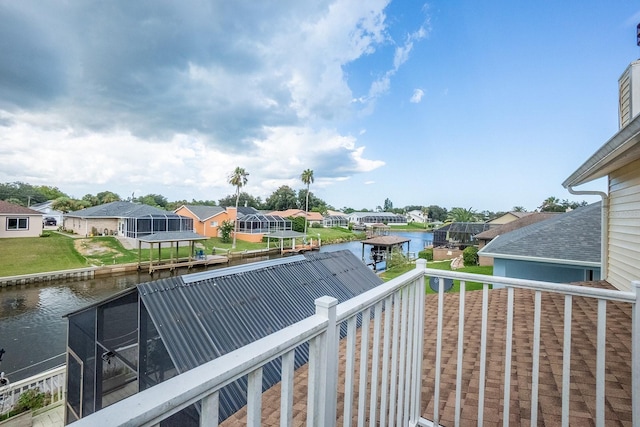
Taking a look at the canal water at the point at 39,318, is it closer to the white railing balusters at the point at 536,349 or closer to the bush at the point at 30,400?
the bush at the point at 30,400

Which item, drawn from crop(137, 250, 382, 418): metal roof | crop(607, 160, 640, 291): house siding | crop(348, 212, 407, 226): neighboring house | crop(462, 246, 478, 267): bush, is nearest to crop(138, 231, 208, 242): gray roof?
crop(137, 250, 382, 418): metal roof

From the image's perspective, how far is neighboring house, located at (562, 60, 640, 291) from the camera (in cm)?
394

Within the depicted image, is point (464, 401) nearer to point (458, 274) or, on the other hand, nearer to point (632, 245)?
point (458, 274)

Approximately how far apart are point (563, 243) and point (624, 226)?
358 centimetres

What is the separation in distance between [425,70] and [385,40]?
280 cm

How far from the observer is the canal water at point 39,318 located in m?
8.30

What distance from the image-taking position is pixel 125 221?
950 inches

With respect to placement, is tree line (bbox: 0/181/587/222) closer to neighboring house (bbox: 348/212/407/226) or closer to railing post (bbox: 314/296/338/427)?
neighboring house (bbox: 348/212/407/226)

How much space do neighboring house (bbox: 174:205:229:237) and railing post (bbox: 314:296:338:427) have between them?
3194 centimetres

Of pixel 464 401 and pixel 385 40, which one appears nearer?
pixel 464 401

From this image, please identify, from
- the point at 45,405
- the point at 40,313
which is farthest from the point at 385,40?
the point at 40,313

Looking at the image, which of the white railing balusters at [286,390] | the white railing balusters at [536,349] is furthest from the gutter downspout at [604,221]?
the white railing balusters at [286,390]

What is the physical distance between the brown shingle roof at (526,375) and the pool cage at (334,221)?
164 feet

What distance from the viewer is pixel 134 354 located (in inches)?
140
